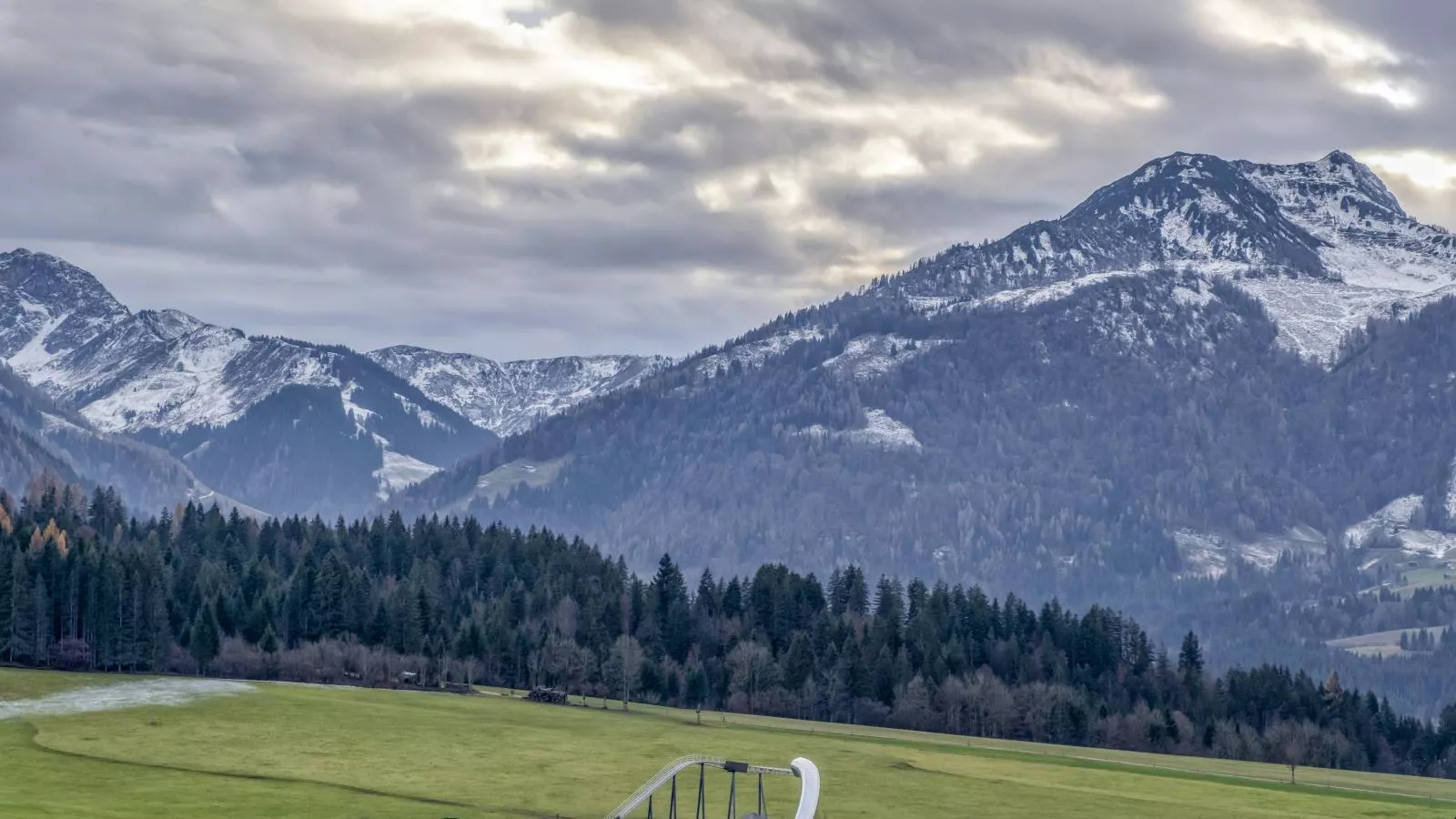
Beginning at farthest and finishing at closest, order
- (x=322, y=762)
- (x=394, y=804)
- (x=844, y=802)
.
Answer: (x=322, y=762) → (x=844, y=802) → (x=394, y=804)

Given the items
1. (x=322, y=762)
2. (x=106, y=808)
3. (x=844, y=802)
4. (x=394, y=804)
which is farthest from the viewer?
(x=322, y=762)

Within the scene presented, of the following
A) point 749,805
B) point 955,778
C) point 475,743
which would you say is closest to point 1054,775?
point 955,778

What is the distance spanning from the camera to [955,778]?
182375 millimetres

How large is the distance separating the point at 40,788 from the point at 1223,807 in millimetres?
107829

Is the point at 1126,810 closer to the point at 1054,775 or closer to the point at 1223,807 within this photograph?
the point at 1223,807

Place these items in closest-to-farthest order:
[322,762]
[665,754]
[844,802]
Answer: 1. [844,802]
2. [322,762]
3. [665,754]

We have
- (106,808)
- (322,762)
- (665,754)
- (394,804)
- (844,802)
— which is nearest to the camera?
(106,808)

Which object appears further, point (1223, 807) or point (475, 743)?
point (475, 743)

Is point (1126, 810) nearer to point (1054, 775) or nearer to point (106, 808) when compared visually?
point (1054, 775)

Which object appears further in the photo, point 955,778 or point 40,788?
point 955,778

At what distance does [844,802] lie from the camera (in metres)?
162

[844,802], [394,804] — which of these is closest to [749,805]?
[844,802]

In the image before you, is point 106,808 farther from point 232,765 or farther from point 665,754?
point 665,754

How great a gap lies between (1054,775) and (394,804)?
76283 mm
